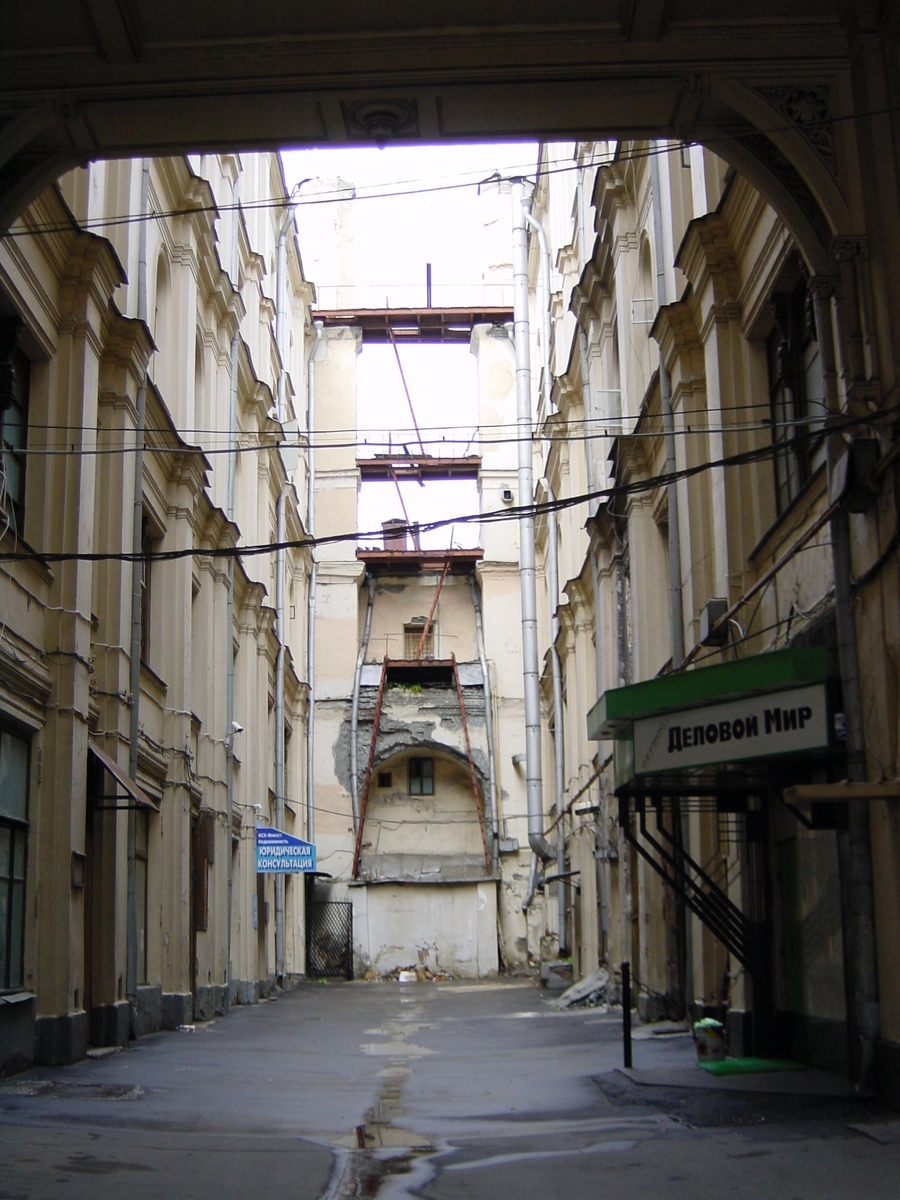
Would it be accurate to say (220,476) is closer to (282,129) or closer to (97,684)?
(97,684)

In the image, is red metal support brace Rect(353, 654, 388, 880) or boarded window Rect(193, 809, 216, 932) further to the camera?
red metal support brace Rect(353, 654, 388, 880)

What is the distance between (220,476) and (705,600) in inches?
516

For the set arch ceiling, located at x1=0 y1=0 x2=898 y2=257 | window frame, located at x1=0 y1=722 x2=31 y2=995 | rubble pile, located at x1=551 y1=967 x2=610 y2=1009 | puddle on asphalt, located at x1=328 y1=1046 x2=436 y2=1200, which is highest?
arch ceiling, located at x1=0 y1=0 x2=898 y2=257

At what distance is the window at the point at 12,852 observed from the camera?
13.3m

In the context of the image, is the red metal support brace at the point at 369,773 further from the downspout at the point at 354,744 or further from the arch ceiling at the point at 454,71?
the arch ceiling at the point at 454,71

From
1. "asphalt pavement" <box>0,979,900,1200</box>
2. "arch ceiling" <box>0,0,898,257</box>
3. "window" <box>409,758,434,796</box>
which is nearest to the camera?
"asphalt pavement" <box>0,979,900,1200</box>

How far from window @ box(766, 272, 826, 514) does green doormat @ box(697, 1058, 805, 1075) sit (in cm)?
489

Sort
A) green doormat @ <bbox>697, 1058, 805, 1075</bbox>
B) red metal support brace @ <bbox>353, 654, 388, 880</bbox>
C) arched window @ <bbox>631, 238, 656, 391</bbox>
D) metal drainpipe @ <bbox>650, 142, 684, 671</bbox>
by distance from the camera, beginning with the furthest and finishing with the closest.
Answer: red metal support brace @ <bbox>353, 654, 388, 880</bbox>, arched window @ <bbox>631, 238, 656, 391</bbox>, metal drainpipe @ <bbox>650, 142, 684, 671</bbox>, green doormat @ <bbox>697, 1058, 805, 1075</bbox>

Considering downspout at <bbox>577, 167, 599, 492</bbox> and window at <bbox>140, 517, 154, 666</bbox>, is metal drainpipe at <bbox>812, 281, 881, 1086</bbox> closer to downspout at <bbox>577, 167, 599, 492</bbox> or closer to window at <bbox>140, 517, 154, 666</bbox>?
window at <bbox>140, 517, 154, 666</bbox>

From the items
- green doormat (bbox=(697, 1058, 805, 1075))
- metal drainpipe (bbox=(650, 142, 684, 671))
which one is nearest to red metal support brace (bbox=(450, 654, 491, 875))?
metal drainpipe (bbox=(650, 142, 684, 671))

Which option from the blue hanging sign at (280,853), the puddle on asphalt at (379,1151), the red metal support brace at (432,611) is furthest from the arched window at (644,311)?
the red metal support brace at (432,611)

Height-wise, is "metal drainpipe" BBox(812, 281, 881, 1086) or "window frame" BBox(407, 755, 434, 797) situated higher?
"window frame" BBox(407, 755, 434, 797)

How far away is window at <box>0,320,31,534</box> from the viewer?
13.3 m

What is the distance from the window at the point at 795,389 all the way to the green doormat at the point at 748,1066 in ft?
16.1
